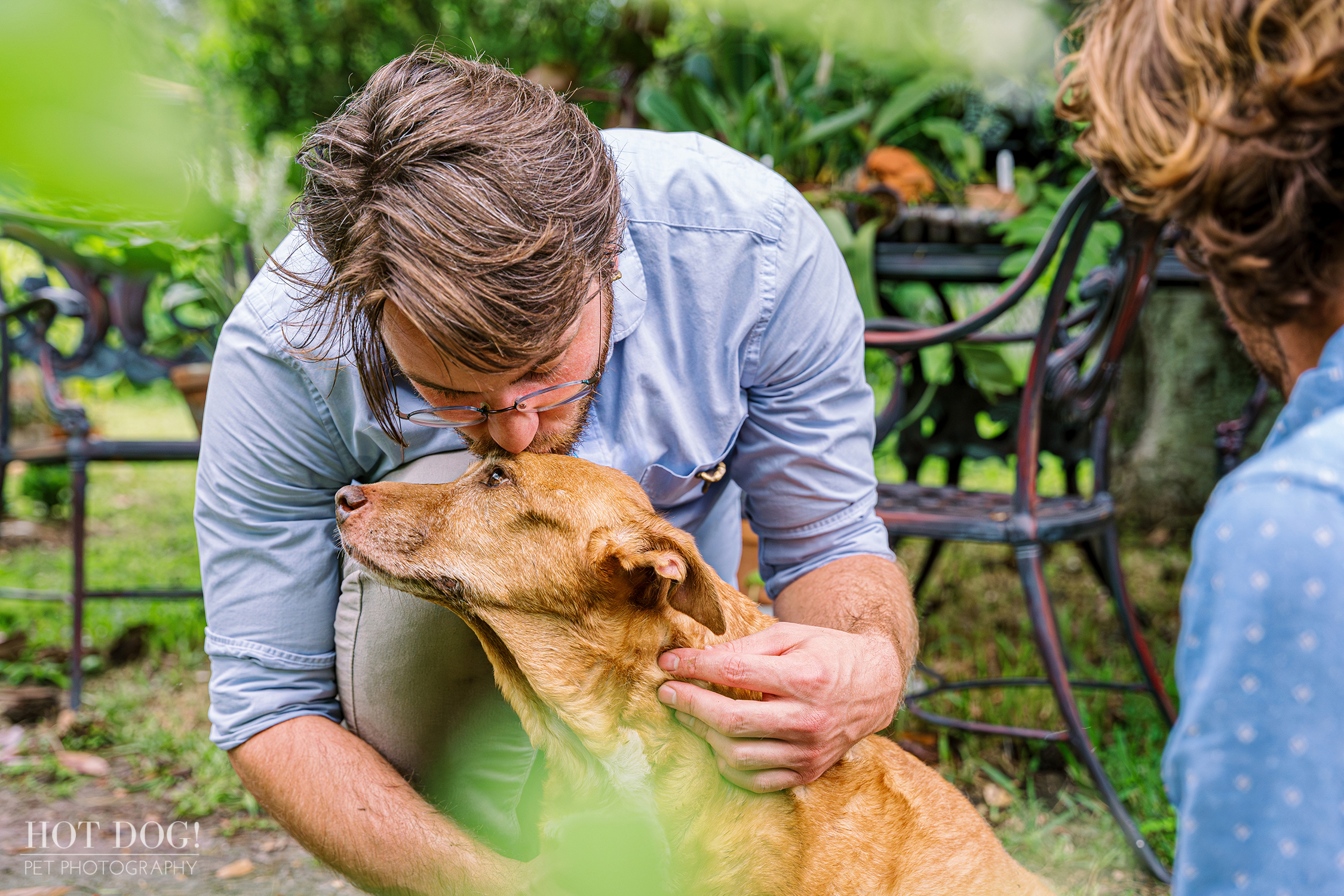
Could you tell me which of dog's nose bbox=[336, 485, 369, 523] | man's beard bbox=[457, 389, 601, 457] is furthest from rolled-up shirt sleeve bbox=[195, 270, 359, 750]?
man's beard bbox=[457, 389, 601, 457]

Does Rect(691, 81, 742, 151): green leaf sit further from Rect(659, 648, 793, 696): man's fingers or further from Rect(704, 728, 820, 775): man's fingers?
Rect(704, 728, 820, 775): man's fingers

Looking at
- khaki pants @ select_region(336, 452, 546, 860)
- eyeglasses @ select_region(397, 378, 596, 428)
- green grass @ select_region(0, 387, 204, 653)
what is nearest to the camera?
eyeglasses @ select_region(397, 378, 596, 428)

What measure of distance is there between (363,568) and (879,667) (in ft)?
3.39

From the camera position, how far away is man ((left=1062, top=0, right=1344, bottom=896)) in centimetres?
89

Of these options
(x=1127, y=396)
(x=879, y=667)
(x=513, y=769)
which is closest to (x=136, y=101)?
(x=879, y=667)

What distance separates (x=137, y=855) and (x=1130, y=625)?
3.00m

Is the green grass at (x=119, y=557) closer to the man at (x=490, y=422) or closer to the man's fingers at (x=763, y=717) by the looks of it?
the man at (x=490, y=422)

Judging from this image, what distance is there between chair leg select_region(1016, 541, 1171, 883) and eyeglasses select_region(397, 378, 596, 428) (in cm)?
148

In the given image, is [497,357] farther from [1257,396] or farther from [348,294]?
[1257,396]

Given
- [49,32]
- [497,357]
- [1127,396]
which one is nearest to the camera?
[49,32]

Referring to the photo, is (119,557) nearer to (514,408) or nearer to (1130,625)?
(514,408)

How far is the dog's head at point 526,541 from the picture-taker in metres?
1.92

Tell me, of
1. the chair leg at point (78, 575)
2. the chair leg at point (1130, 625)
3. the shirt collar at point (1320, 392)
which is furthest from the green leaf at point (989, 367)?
the chair leg at point (78, 575)

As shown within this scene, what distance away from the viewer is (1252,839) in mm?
917
